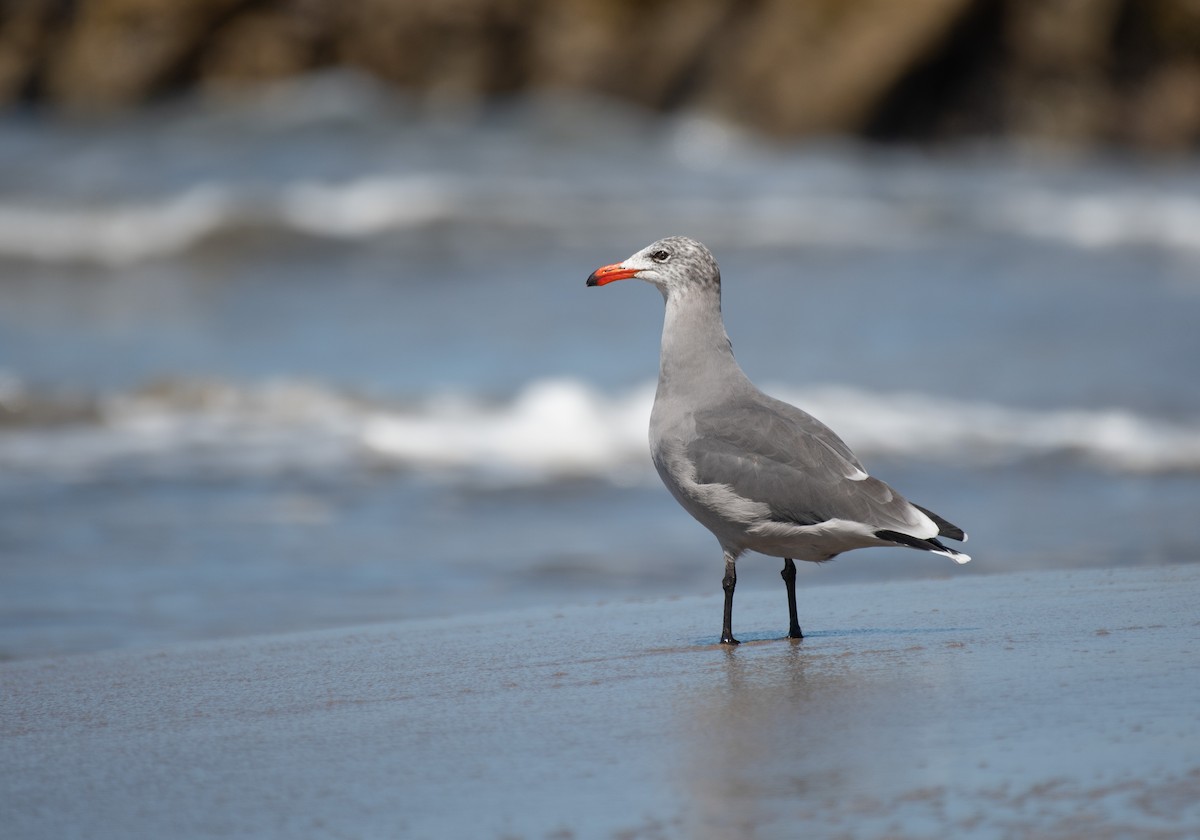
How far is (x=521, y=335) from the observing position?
38.7 feet

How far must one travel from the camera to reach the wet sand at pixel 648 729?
109 inches

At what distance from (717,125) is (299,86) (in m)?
6.51

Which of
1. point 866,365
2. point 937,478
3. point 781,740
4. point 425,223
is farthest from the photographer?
point 425,223

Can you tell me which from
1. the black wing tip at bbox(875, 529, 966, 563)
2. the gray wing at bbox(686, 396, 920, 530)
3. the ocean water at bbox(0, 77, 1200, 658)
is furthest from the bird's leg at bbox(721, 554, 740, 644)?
the ocean water at bbox(0, 77, 1200, 658)

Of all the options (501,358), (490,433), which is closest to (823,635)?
(490,433)

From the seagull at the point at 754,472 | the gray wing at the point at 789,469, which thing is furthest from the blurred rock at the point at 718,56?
the gray wing at the point at 789,469

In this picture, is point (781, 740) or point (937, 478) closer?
point (781, 740)

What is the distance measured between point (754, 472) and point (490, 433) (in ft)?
15.4

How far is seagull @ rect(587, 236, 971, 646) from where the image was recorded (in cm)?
394

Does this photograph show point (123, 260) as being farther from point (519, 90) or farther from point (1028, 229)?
point (519, 90)

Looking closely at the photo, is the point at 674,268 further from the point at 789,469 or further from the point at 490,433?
the point at 490,433

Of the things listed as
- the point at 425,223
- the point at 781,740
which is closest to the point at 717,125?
the point at 425,223

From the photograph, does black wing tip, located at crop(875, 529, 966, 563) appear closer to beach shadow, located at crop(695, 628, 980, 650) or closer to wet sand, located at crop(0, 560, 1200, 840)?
wet sand, located at crop(0, 560, 1200, 840)

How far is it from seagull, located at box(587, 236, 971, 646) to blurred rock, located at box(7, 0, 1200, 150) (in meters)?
18.1
